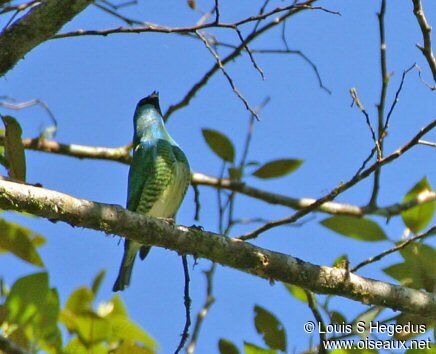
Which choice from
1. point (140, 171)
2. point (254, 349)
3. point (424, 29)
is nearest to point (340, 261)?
point (254, 349)

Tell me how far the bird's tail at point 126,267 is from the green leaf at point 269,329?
2.25 metres

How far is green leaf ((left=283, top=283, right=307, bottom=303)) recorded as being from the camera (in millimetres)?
3150

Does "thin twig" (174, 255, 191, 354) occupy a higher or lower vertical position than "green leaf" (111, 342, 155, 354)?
higher

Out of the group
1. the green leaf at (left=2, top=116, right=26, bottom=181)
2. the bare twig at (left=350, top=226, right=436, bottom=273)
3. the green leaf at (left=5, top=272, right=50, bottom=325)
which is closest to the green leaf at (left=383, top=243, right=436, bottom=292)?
the bare twig at (left=350, top=226, right=436, bottom=273)

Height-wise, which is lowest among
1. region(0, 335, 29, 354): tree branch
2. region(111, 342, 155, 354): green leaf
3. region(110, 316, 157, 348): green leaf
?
region(0, 335, 29, 354): tree branch

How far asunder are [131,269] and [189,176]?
701 millimetres

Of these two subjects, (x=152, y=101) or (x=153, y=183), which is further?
(x=152, y=101)

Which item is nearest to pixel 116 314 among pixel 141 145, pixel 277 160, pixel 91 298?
pixel 91 298

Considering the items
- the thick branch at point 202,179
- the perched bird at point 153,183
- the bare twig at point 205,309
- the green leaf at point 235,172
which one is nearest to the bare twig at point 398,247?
the bare twig at point 205,309

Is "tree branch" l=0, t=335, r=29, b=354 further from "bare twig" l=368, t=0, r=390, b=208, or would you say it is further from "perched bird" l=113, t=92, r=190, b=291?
"perched bird" l=113, t=92, r=190, b=291

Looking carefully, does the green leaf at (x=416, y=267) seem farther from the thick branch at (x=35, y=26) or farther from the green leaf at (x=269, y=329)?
the thick branch at (x=35, y=26)

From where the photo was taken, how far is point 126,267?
5188 mm

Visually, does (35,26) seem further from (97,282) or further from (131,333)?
(131,333)

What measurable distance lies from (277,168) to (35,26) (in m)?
1.74
